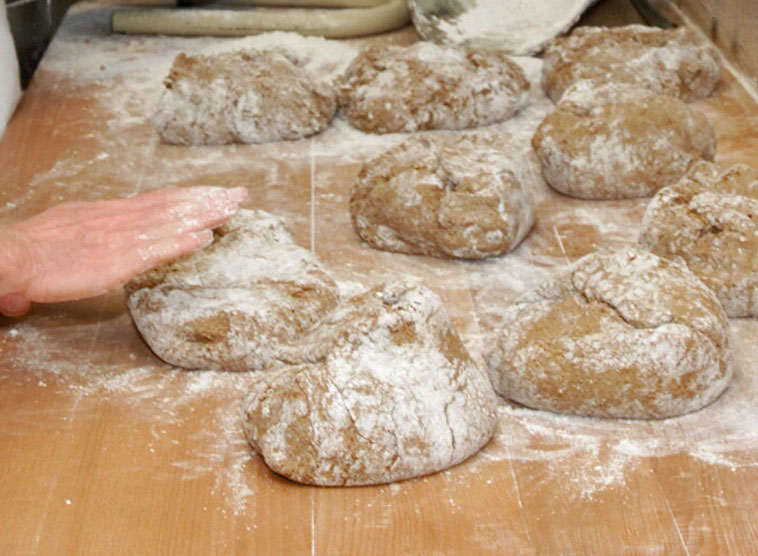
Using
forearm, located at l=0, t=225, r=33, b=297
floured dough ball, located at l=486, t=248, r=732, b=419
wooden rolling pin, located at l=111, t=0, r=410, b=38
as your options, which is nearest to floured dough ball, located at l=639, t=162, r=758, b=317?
floured dough ball, located at l=486, t=248, r=732, b=419

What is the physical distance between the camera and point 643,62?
310 cm

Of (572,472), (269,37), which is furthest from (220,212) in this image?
(269,37)

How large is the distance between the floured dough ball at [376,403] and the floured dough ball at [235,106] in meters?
1.25

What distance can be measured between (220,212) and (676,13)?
7.96 ft

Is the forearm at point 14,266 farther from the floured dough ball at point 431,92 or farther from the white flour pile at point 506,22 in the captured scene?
the white flour pile at point 506,22

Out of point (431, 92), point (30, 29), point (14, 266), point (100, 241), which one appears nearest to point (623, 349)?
point (100, 241)

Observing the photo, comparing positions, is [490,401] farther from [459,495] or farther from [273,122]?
[273,122]

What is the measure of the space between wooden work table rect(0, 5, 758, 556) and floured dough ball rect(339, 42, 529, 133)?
0.62 meters

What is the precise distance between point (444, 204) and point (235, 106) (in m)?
Answer: 0.86

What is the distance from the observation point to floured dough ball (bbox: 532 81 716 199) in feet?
8.47

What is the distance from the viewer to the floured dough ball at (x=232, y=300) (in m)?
2.00

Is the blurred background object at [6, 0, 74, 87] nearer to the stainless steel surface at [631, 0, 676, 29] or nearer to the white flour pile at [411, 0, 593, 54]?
the white flour pile at [411, 0, 593, 54]

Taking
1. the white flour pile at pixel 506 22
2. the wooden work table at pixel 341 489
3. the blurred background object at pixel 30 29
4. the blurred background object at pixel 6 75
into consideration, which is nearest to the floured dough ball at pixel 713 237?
the wooden work table at pixel 341 489

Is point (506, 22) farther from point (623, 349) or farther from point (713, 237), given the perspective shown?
point (623, 349)
